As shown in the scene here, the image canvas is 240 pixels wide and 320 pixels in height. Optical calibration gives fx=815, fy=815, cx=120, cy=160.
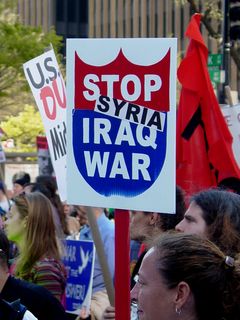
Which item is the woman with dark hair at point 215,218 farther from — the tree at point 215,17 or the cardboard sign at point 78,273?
the tree at point 215,17

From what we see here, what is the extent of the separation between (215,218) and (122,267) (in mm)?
627

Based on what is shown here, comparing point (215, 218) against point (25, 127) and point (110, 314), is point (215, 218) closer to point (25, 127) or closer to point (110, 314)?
point (110, 314)

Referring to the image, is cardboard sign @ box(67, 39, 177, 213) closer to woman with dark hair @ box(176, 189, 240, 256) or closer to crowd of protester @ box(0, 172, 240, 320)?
crowd of protester @ box(0, 172, 240, 320)

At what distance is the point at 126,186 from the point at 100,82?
46 cm

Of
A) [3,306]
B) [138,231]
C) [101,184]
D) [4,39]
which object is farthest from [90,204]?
[4,39]

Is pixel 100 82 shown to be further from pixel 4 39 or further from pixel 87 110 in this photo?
pixel 4 39

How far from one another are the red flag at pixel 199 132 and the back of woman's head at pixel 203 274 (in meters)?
3.19

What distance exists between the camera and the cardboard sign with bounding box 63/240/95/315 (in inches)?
204

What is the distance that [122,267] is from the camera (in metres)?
3.36

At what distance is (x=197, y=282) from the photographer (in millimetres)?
2467

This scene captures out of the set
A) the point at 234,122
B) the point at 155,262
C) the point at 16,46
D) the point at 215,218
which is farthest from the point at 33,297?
the point at 16,46

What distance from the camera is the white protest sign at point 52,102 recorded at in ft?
17.1

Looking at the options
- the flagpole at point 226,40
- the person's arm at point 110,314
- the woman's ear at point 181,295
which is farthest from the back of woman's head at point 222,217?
the flagpole at point 226,40

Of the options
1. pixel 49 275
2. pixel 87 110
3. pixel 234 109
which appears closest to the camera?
pixel 87 110
